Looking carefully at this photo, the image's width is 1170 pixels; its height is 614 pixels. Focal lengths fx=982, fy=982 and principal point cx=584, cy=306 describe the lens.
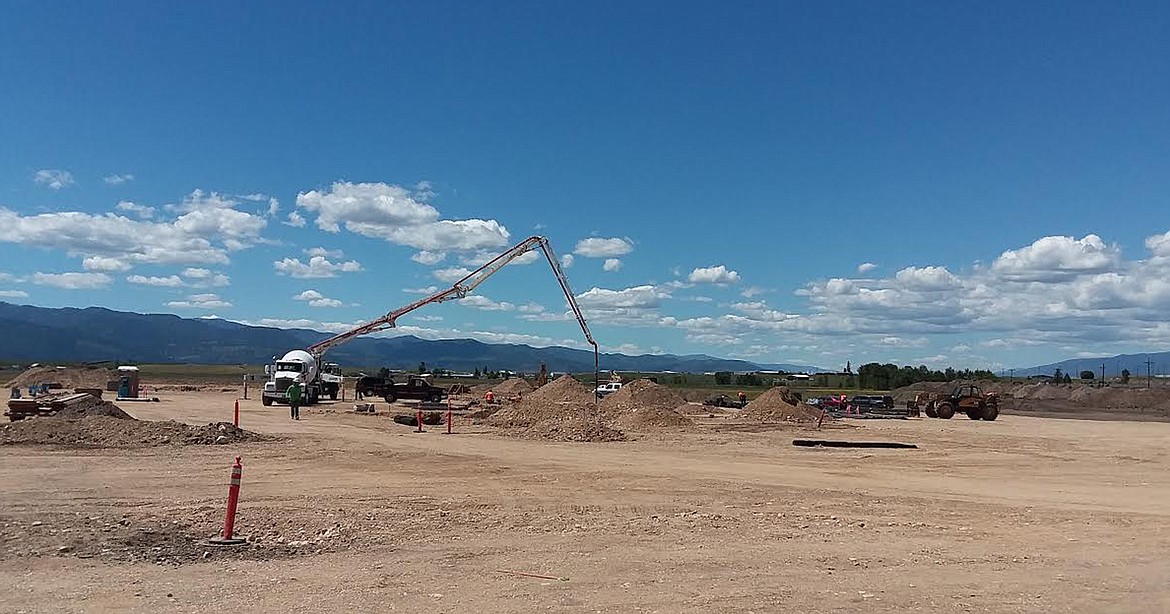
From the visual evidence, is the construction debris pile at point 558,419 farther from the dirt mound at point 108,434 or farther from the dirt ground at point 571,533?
the dirt mound at point 108,434

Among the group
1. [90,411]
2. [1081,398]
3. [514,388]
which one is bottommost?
[90,411]

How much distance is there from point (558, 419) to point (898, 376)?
102051 mm

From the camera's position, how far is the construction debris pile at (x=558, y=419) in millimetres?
34250

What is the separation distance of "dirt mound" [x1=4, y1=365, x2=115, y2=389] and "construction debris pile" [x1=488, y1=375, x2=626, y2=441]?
46.2 meters

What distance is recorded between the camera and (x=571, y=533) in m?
13.7

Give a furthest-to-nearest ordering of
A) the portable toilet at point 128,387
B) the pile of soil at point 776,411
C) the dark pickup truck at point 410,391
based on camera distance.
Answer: the dark pickup truck at point 410,391
the portable toilet at point 128,387
the pile of soil at point 776,411

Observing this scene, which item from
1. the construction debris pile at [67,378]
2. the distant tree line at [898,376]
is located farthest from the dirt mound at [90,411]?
the distant tree line at [898,376]

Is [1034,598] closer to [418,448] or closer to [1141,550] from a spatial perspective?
[1141,550]

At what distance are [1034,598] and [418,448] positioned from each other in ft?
68.4

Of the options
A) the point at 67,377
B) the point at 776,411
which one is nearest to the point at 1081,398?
the point at 776,411

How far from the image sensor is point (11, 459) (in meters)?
22.8

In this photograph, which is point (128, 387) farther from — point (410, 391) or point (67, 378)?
point (67, 378)

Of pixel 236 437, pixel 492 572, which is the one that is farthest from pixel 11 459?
pixel 492 572

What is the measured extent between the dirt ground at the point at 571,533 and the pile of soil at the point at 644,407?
45.6ft
